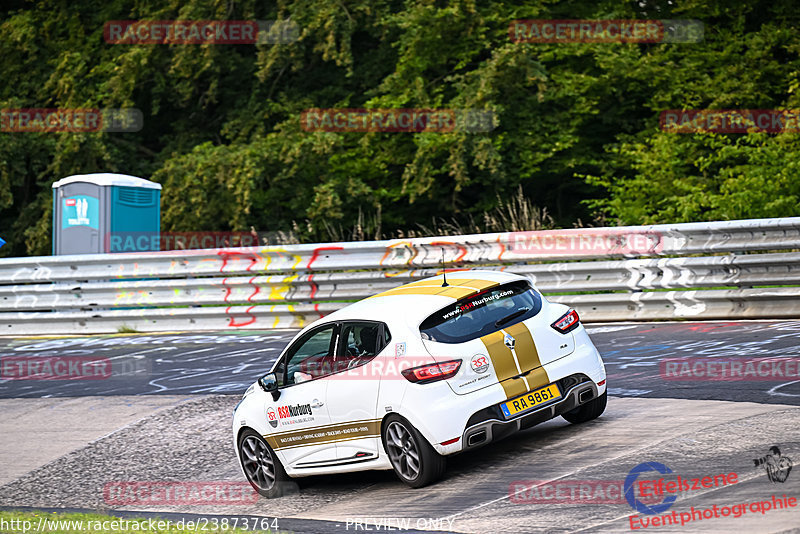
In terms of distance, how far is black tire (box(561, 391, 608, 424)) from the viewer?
833 centimetres

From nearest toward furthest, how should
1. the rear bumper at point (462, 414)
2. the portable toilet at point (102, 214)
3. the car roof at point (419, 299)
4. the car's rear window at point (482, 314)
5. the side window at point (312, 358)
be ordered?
the rear bumper at point (462, 414), the car's rear window at point (482, 314), the car roof at point (419, 299), the side window at point (312, 358), the portable toilet at point (102, 214)

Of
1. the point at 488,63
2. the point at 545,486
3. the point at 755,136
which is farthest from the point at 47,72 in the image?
the point at 545,486

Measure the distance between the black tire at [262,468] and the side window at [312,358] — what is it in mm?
586

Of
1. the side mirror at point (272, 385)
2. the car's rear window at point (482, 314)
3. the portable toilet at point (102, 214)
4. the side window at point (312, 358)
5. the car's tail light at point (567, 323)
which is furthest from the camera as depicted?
the portable toilet at point (102, 214)

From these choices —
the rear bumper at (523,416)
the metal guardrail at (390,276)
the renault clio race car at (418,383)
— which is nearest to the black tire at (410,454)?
the renault clio race car at (418,383)

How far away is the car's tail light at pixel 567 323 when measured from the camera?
312 inches

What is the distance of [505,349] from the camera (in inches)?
295

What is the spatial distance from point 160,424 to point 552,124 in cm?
1586

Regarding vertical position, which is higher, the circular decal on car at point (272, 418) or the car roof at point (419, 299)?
the car roof at point (419, 299)

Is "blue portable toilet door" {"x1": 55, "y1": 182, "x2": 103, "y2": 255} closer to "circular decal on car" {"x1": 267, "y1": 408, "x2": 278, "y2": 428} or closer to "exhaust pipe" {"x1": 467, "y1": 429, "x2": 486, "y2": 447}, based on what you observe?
"circular decal on car" {"x1": 267, "y1": 408, "x2": 278, "y2": 428}

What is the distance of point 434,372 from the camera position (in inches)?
285

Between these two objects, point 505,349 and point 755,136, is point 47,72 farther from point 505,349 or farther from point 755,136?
point 505,349

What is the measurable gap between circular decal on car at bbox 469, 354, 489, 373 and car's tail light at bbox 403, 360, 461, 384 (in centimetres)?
12

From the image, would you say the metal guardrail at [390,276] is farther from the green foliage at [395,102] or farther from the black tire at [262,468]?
the green foliage at [395,102]
